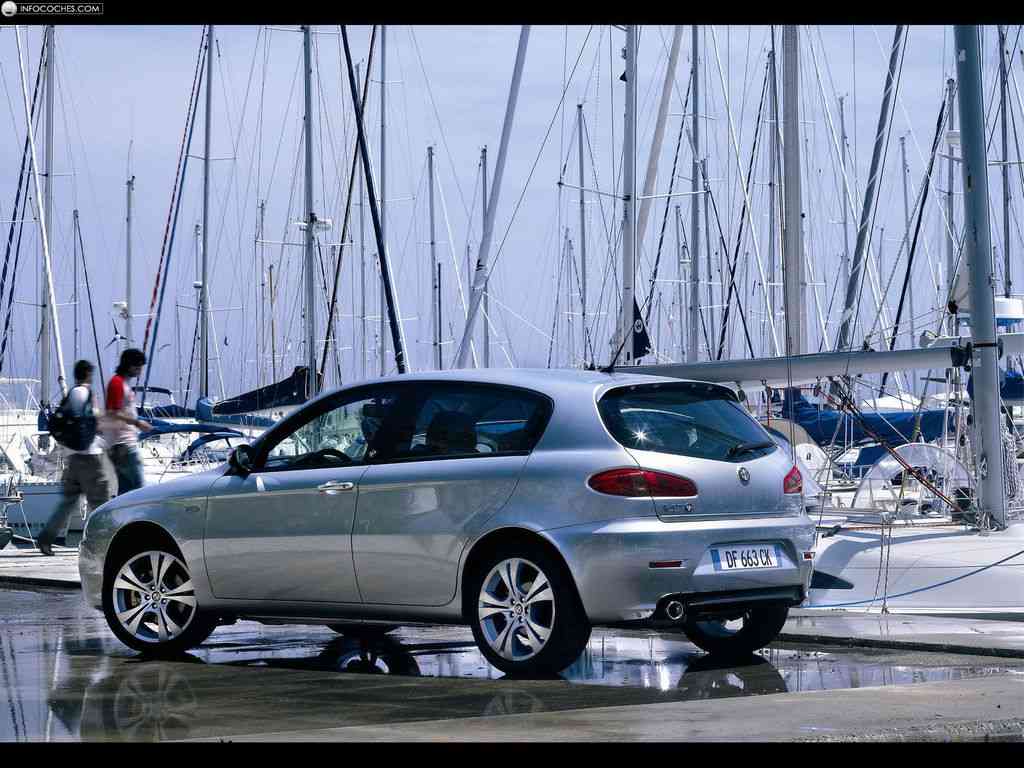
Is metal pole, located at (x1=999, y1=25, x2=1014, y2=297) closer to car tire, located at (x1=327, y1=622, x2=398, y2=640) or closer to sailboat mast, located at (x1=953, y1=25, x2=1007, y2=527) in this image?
sailboat mast, located at (x1=953, y1=25, x2=1007, y2=527)

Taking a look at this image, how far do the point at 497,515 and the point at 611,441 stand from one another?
72 cm

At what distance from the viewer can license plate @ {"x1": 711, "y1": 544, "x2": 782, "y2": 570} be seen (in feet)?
29.4

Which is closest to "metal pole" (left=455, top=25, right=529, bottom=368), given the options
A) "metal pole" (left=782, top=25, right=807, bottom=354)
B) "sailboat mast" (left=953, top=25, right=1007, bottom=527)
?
"metal pole" (left=782, top=25, right=807, bottom=354)

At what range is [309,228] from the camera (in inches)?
1218

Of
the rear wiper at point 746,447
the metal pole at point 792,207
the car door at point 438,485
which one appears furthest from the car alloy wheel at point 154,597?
the metal pole at point 792,207

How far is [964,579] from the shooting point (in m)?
12.7

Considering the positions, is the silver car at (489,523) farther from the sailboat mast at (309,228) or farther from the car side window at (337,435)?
the sailboat mast at (309,228)

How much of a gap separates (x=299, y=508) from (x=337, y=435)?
52 centimetres

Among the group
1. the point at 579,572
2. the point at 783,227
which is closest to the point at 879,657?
the point at 579,572

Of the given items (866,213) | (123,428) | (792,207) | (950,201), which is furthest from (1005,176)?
(123,428)

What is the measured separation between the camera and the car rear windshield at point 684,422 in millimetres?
9070

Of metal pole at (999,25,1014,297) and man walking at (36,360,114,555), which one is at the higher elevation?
metal pole at (999,25,1014,297)

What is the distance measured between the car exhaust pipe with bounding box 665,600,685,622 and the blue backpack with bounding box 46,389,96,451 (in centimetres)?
769

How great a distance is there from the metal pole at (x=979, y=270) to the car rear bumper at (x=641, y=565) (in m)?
6.28
